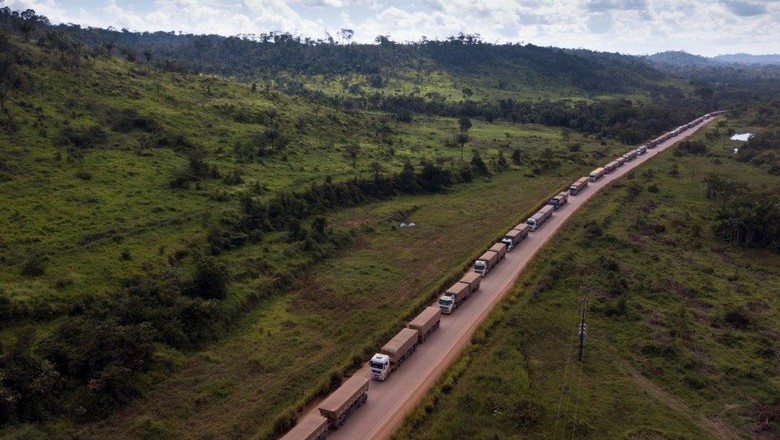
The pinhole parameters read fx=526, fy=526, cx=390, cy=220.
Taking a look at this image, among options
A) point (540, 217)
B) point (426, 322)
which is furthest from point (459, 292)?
point (540, 217)

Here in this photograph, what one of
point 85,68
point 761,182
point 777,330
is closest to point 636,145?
point 761,182

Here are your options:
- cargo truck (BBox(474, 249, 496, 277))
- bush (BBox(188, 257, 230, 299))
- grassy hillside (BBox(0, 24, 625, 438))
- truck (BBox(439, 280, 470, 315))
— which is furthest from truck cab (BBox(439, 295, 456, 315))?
bush (BBox(188, 257, 230, 299))

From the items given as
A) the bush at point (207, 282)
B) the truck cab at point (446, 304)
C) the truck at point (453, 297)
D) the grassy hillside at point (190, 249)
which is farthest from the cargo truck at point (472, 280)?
the bush at point (207, 282)

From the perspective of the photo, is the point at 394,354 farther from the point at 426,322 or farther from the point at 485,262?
the point at 485,262

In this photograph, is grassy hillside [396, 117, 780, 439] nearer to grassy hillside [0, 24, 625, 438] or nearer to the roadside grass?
the roadside grass

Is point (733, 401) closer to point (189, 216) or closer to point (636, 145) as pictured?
point (189, 216)

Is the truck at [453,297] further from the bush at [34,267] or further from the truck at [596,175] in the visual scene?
the truck at [596,175]
